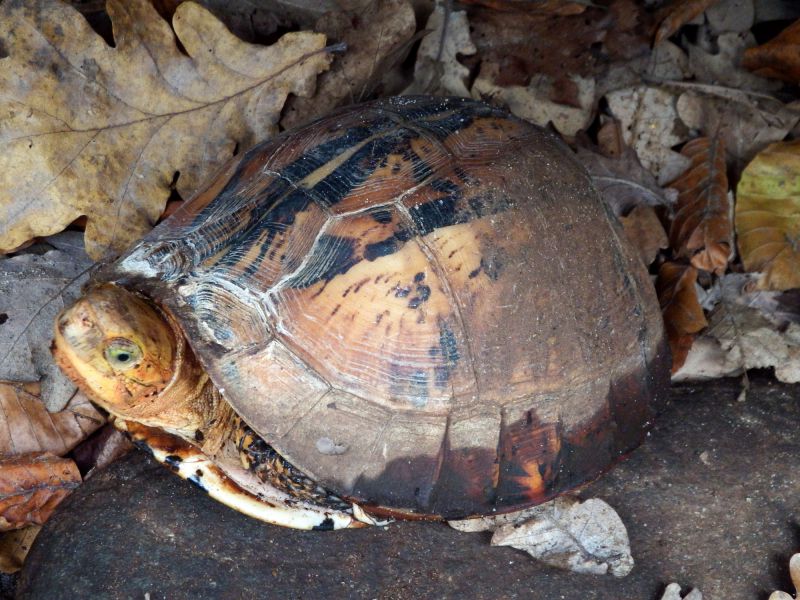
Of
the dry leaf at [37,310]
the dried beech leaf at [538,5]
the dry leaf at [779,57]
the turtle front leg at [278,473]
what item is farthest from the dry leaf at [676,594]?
the dried beech leaf at [538,5]

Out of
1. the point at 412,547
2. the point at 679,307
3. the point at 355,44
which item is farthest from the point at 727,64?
the point at 412,547

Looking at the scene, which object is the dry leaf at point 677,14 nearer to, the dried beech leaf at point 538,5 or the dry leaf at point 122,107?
the dried beech leaf at point 538,5

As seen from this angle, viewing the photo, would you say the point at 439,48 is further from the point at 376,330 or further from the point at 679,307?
the point at 376,330

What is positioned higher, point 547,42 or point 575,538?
point 547,42

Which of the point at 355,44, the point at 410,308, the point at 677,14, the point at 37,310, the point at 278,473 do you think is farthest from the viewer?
the point at 677,14

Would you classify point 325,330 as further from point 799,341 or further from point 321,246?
point 799,341

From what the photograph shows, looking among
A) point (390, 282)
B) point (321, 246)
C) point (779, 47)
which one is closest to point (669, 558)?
point (390, 282)

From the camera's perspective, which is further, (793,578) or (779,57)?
(779,57)
